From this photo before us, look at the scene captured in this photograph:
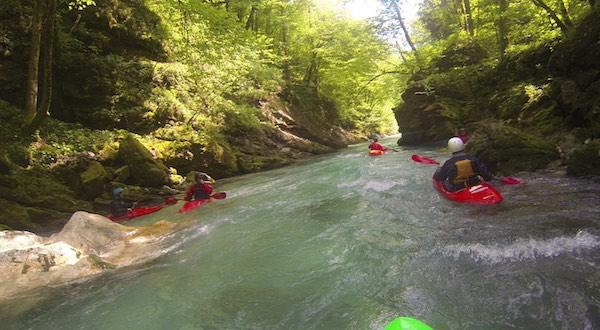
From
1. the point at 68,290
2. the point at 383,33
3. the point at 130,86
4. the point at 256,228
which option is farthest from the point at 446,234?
the point at 383,33

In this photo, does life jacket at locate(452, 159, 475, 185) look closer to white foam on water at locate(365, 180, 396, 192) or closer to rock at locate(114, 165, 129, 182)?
white foam on water at locate(365, 180, 396, 192)

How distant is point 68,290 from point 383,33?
780 inches

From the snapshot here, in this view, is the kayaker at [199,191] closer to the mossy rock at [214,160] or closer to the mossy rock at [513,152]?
the mossy rock at [214,160]

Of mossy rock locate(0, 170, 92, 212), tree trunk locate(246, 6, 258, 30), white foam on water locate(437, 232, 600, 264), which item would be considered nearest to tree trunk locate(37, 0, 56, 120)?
mossy rock locate(0, 170, 92, 212)

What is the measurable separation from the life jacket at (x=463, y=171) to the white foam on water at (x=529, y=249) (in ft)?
7.99

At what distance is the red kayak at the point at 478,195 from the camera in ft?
19.5

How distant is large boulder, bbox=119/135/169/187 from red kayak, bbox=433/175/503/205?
8.25 metres

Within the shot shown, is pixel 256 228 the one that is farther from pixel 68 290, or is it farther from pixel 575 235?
pixel 575 235

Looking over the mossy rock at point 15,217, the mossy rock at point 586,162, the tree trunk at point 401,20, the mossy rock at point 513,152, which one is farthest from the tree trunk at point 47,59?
the tree trunk at point 401,20

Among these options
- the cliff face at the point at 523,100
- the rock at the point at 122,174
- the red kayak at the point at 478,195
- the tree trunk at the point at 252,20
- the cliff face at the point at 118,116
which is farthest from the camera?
the tree trunk at the point at 252,20

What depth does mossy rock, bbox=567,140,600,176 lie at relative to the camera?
21.8 feet

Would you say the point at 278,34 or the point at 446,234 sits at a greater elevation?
the point at 278,34

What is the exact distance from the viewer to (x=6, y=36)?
11.7 meters

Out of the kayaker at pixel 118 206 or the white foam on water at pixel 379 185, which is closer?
the white foam on water at pixel 379 185
